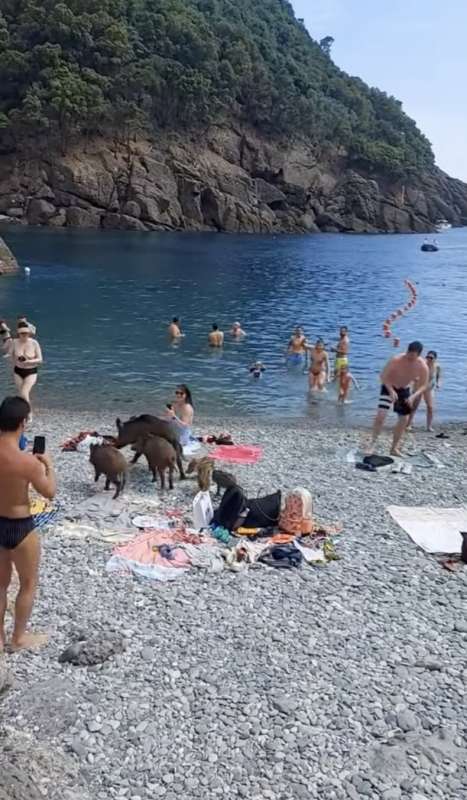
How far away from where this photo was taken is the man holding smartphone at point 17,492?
6.30 m

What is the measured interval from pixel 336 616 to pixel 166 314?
29983 mm

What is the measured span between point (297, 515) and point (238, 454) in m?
4.39

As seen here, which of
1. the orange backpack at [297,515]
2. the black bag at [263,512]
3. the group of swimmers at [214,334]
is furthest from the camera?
the group of swimmers at [214,334]

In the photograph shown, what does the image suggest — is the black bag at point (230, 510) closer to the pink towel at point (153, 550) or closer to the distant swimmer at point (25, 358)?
the pink towel at point (153, 550)

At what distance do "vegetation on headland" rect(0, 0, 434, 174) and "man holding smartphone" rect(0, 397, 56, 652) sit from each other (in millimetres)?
83559

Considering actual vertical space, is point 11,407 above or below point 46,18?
below

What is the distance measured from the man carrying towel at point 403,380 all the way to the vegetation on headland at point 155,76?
3068 inches

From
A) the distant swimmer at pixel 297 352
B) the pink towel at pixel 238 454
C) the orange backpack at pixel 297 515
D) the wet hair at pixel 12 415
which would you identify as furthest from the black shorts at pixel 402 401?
the distant swimmer at pixel 297 352

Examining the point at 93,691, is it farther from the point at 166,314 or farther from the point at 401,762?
the point at 166,314

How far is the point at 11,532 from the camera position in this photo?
6383mm

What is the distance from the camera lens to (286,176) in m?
106

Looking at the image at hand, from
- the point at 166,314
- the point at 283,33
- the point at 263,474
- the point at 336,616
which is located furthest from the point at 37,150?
the point at 336,616

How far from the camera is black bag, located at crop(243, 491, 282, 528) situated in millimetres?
9977

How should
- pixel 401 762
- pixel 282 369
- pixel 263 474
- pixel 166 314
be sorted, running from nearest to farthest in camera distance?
1. pixel 401 762
2. pixel 263 474
3. pixel 282 369
4. pixel 166 314
